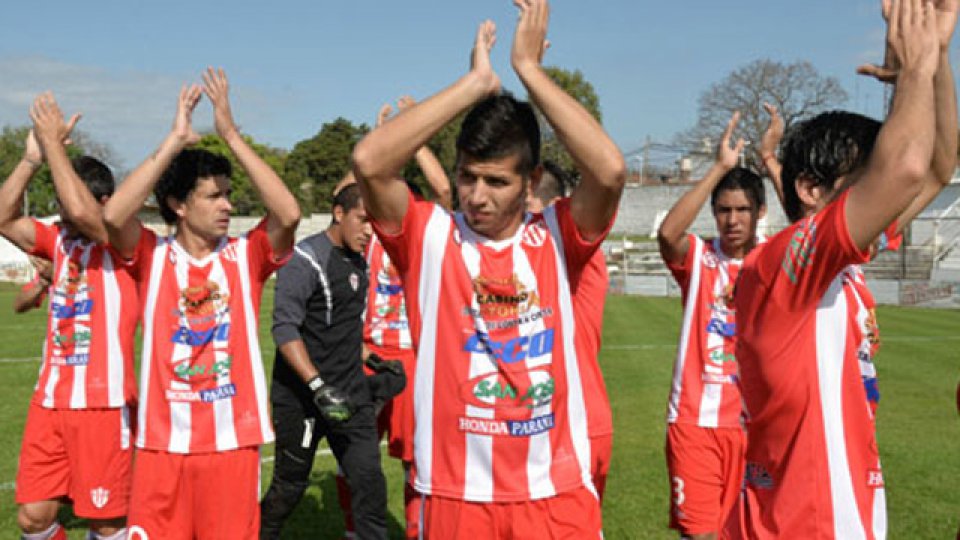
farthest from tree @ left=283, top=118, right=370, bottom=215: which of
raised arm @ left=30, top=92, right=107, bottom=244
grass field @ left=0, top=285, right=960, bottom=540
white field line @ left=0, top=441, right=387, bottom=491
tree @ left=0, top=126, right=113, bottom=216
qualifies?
raised arm @ left=30, top=92, right=107, bottom=244

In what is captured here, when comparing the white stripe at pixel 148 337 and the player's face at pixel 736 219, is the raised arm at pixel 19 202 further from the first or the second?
the player's face at pixel 736 219

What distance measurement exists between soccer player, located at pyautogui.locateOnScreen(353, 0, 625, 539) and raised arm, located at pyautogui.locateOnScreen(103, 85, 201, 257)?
1.74 m

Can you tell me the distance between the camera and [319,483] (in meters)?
7.91

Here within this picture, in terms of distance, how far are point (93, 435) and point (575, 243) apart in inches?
146

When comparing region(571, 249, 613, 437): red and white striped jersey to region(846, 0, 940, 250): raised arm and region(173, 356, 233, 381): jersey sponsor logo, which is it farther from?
region(173, 356, 233, 381): jersey sponsor logo

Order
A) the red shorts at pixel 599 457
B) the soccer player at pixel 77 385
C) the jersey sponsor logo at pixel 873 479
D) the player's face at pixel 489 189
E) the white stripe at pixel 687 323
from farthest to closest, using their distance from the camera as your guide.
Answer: the white stripe at pixel 687 323 → the soccer player at pixel 77 385 → the red shorts at pixel 599 457 → the player's face at pixel 489 189 → the jersey sponsor logo at pixel 873 479

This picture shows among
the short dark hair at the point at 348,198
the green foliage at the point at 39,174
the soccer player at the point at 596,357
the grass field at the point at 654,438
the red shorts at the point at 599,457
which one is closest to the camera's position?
the soccer player at the point at 596,357

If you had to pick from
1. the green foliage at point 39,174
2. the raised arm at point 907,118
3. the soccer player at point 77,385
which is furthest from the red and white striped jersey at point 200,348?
the green foliage at point 39,174

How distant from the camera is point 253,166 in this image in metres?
4.24

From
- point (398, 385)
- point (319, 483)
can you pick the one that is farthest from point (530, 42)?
point (319, 483)

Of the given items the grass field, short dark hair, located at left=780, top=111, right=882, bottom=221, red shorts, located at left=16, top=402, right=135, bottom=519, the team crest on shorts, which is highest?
short dark hair, located at left=780, top=111, right=882, bottom=221

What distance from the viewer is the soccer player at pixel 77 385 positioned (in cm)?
509

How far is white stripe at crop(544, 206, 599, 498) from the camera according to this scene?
3.12 metres

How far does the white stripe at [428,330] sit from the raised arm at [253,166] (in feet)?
4.57
